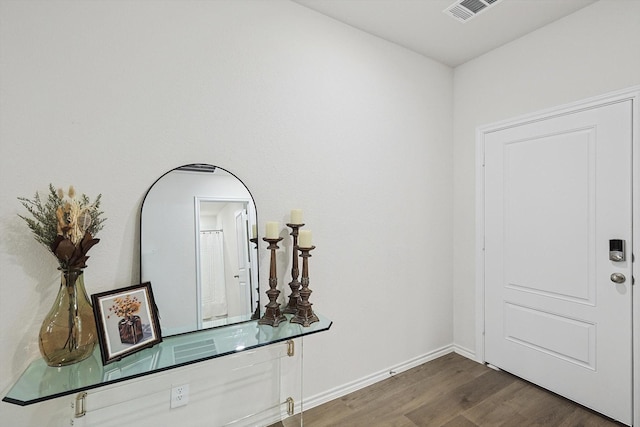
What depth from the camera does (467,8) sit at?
2.19m

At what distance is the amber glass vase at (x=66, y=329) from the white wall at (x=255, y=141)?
168 millimetres

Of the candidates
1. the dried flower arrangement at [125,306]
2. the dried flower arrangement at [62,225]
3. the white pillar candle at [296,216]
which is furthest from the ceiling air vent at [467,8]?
the dried flower arrangement at [125,306]

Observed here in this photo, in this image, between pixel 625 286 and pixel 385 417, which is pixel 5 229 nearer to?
pixel 385 417

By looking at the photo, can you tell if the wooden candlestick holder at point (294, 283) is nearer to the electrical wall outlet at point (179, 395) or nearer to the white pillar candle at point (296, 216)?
the white pillar candle at point (296, 216)

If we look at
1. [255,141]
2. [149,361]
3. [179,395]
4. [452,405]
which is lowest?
[452,405]

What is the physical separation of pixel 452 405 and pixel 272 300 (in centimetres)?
151

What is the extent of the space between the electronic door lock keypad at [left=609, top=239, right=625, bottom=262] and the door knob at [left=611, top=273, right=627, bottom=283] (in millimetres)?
97

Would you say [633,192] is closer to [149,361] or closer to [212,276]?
[212,276]

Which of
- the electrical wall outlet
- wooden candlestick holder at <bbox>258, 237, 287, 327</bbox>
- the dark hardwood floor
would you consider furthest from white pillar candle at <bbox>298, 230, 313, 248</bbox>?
the dark hardwood floor

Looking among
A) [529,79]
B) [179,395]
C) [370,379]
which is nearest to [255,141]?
[179,395]

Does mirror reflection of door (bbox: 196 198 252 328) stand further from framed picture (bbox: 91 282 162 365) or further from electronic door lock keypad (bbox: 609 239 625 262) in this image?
electronic door lock keypad (bbox: 609 239 625 262)

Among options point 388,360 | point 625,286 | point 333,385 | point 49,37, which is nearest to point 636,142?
point 625,286

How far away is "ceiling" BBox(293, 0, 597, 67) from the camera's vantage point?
2.15 meters

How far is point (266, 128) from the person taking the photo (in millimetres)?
2039
